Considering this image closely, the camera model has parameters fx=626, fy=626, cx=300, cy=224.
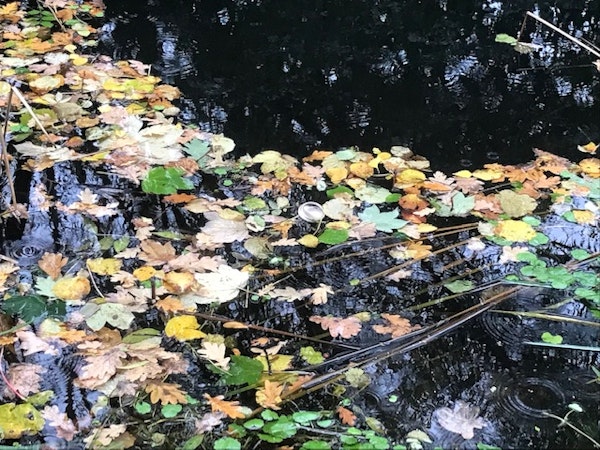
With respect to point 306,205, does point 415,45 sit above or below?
above

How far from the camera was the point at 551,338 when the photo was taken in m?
1.99

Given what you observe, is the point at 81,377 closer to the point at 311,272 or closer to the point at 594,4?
the point at 311,272

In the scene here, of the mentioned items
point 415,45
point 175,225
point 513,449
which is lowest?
point 513,449

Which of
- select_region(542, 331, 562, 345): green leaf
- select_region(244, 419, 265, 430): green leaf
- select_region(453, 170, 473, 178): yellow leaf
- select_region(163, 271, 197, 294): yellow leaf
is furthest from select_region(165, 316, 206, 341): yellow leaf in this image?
select_region(453, 170, 473, 178): yellow leaf

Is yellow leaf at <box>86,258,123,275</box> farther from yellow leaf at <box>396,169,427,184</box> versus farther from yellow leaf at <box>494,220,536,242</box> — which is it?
yellow leaf at <box>494,220,536,242</box>

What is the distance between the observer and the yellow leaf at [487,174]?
2.72 m

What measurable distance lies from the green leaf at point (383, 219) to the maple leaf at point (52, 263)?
1.14 metres

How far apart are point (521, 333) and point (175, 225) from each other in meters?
1.31

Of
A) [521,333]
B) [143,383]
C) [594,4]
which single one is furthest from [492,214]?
[594,4]

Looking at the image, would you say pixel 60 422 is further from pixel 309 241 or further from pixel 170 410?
pixel 309 241

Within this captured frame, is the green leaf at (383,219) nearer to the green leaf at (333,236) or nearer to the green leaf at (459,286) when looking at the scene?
the green leaf at (333,236)

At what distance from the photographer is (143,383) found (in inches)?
71.0

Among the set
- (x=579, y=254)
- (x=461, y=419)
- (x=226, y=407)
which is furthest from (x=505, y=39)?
(x=226, y=407)

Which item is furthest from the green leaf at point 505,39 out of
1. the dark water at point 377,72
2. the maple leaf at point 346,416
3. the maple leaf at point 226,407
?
the maple leaf at point 226,407
